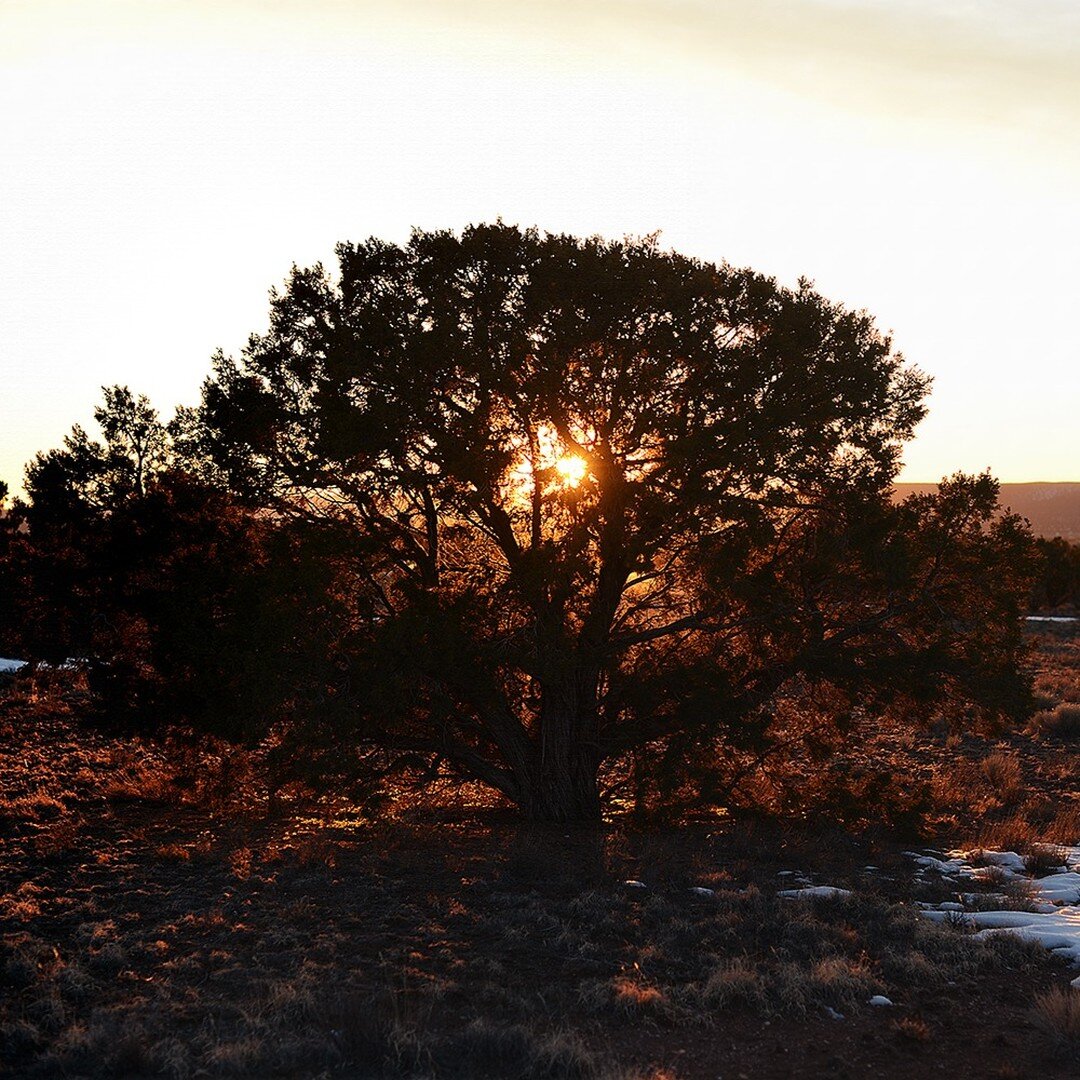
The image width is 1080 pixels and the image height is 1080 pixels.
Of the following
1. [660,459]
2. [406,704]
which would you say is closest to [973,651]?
[660,459]

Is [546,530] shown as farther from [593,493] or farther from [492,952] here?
[492,952]

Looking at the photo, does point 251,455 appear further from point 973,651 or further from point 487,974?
point 973,651

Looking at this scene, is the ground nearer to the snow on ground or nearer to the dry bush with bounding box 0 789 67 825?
the dry bush with bounding box 0 789 67 825

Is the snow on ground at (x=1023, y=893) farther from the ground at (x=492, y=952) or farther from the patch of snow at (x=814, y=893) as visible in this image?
the patch of snow at (x=814, y=893)

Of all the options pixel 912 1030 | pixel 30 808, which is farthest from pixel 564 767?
pixel 912 1030

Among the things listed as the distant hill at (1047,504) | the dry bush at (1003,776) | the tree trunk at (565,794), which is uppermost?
the distant hill at (1047,504)

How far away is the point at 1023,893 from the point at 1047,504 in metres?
186

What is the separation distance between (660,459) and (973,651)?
15.3 ft

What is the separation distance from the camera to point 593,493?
12.9m

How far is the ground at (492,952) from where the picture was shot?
707cm

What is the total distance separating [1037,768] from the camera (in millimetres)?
19656

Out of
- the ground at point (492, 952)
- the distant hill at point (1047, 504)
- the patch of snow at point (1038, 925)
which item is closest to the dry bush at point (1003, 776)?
the ground at point (492, 952)

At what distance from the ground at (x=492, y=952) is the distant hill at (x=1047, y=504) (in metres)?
144

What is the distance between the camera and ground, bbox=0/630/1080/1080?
707 cm
